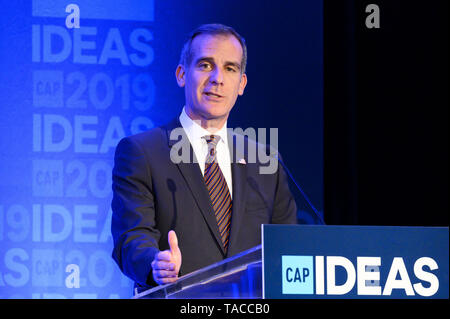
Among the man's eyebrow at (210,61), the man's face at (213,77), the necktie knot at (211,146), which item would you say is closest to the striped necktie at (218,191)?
the necktie knot at (211,146)

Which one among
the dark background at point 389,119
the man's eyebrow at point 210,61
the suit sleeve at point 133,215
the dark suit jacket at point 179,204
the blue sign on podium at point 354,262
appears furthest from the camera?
the dark background at point 389,119

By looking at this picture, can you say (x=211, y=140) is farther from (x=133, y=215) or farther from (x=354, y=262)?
(x=354, y=262)

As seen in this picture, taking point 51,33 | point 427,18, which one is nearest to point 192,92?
point 51,33

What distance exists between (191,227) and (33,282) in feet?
4.09

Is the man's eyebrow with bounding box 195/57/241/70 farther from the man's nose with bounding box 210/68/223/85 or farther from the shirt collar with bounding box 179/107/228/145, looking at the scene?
the shirt collar with bounding box 179/107/228/145

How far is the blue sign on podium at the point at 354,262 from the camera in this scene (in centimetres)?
181

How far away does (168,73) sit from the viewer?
3.62 metres

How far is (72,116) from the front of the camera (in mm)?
3498

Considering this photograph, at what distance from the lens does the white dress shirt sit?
273cm

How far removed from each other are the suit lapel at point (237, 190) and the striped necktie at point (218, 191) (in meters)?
0.03

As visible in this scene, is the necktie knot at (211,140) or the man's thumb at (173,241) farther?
the necktie knot at (211,140)

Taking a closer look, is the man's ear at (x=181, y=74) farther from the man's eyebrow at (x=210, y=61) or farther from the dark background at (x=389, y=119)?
the dark background at (x=389, y=119)

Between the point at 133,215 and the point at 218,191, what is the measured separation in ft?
1.27
